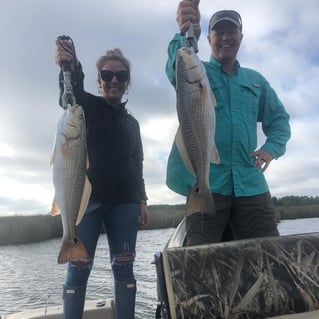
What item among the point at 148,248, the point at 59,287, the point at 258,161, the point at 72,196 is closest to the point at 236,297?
the point at 258,161

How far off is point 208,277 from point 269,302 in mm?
481

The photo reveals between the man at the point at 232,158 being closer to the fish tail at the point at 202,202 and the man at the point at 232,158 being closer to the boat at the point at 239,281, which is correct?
the boat at the point at 239,281

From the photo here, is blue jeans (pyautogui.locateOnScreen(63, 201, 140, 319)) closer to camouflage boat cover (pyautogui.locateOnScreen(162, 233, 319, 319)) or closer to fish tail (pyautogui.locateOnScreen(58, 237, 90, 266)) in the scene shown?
fish tail (pyautogui.locateOnScreen(58, 237, 90, 266))

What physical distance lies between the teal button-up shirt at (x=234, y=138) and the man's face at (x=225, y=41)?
0.11 metres

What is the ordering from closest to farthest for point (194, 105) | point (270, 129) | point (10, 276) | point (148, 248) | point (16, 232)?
point (194, 105), point (270, 129), point (10, 276), point (148, 248), point (16, 232)

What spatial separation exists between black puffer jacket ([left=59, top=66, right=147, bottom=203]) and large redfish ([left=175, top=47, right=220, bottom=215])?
2.44 ft

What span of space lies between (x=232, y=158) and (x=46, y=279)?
10.8 m

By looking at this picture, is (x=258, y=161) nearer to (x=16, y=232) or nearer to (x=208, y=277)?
(x=208, y=277)

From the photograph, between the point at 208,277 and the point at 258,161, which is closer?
the point at 208,277

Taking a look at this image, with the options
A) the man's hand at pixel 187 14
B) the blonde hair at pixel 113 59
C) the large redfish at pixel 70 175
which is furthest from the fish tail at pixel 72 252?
the man's hand at pixel 187 14

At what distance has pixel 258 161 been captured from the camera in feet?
11.5

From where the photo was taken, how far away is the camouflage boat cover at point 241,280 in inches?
120

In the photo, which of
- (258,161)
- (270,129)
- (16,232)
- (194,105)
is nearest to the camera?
(194,105)

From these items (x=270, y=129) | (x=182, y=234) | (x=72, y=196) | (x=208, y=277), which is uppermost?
(x=270, y=129)
